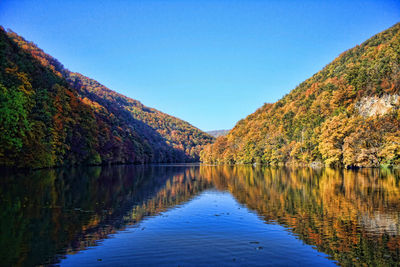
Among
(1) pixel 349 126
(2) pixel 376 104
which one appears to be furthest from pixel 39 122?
(2) pixel 376 104

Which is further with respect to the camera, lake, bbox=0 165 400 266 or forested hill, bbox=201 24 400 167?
forested hill, bbox=201 24 400 167

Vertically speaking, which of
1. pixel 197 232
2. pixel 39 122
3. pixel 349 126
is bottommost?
pixel 197 232

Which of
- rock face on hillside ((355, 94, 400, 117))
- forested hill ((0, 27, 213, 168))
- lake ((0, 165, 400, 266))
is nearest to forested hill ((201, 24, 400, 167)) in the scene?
rock face on hillside ((355, 94, 400, 117))

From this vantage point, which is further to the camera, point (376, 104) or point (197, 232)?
point (376, 104)

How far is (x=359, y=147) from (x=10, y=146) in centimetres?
6824

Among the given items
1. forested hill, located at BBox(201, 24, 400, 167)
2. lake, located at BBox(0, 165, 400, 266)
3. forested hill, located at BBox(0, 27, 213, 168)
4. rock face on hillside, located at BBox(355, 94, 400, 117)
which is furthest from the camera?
rock face on hillside, located at BBox(355, 94, 400, 117)

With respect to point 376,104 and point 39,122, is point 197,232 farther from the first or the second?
point 376,104

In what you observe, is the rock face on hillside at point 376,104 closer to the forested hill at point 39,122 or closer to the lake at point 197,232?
the lake at point 197,232

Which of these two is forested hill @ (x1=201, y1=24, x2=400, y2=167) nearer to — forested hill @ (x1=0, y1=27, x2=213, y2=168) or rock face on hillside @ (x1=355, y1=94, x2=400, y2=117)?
rock face on hillside @ (x1=355, y1=94, x2=400, y2=117)

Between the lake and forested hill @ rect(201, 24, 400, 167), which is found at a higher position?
forested hill @ rect(201, 24, 400, 167)

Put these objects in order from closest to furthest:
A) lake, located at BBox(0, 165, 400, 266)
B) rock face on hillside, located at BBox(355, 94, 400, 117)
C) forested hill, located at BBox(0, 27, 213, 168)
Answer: lake, located at BBox(0, 165, 400, 266), forested hill, located at BBox(0, 27, 213, 168), rock face on hillside, located at BBox(355, 94, 400, 117)

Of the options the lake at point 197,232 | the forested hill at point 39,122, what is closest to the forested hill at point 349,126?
the lake at point 197,232

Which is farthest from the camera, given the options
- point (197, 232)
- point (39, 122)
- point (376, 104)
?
point (376, 104)

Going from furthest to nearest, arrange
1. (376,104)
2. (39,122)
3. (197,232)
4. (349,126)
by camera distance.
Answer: (376,104) → (349,126) → (39,122) → (197,232)
